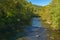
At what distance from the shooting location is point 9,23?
4941cm

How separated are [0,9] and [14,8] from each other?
34.2 feet

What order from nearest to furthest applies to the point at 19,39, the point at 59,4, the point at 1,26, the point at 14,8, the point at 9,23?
the point at 19,39, the point at 1,26, the point at 59,4, the point at 9,23, the point at 14,8

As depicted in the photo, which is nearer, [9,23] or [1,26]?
[1,26]

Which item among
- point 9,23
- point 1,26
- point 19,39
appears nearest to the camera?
point 19,39

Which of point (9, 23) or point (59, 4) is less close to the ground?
point (59, 4)

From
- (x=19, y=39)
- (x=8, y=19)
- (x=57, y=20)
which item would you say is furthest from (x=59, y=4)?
(x=19, y=39)

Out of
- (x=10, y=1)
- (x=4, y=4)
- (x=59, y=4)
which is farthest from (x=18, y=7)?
(x=59, y=4)

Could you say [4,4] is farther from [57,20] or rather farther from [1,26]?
[57,20]

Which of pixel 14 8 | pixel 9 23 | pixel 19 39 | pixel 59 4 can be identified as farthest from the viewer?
pixel 14 8

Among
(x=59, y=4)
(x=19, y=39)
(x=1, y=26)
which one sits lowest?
(x=19, y=39)

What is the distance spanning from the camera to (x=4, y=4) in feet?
159

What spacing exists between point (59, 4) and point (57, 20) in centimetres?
388

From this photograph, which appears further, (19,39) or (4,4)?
(4,4)

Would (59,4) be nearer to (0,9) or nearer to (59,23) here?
(59,23)
